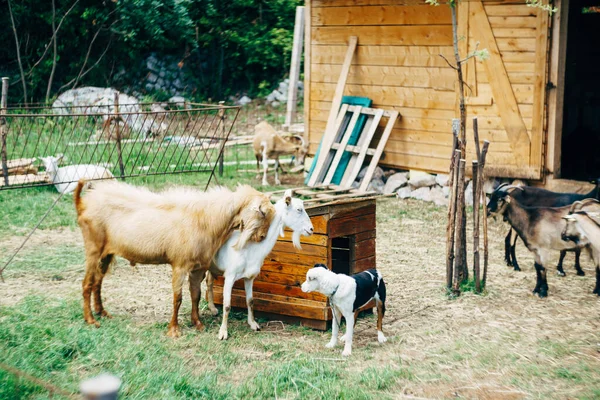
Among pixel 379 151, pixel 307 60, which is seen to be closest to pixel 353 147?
pixel 379 151

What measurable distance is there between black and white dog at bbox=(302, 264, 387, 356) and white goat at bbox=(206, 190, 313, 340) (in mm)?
487

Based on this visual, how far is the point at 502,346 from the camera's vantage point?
6.51 m

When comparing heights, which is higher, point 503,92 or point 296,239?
point 503,92

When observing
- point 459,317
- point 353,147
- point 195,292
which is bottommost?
point 459,317

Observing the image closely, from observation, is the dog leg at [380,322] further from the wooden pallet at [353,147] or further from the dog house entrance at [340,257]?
the wooden pallet at [353,147]

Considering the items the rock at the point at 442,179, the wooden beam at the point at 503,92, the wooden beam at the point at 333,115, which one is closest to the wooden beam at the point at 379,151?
the wooden beam at the point at 333,115

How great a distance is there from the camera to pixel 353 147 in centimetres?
1395

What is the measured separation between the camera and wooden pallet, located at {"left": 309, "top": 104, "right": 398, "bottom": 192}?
13.7 metres

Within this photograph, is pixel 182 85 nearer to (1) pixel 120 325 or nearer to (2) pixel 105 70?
(2) pixel 105 70

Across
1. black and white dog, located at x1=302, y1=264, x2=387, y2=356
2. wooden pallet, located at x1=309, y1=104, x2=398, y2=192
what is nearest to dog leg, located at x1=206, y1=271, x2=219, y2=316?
black and white dog, located at x1=302, y1=264, x2=387, y2=356

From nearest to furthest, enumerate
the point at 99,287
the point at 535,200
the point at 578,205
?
the point at 99,287
the point at 578,205
the point at 535,200

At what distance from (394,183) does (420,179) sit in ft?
1.90

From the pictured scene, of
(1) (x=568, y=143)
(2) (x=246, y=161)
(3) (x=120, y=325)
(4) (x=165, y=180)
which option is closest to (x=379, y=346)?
(3) (x=120, y=325)

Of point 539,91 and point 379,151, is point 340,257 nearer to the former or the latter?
point 539,91
